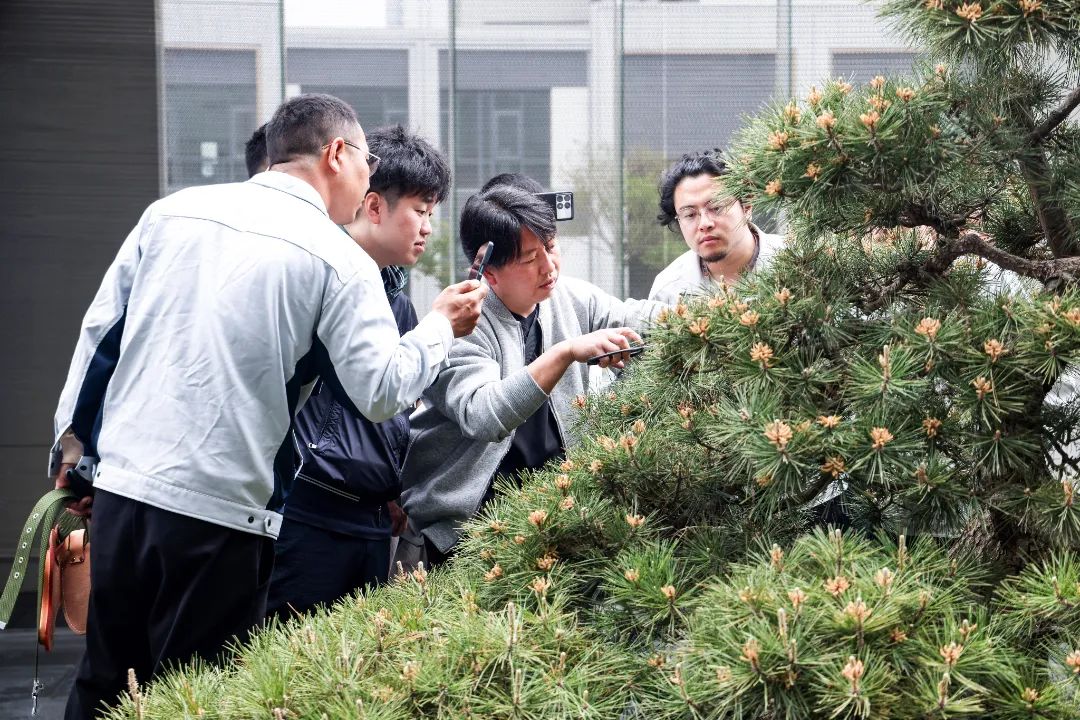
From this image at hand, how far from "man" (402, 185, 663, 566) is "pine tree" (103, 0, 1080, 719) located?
0.47m

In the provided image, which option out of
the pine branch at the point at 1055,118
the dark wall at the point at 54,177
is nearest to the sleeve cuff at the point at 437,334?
the pine branch at the point at 1055,118

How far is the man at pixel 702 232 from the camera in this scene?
87.5 inches

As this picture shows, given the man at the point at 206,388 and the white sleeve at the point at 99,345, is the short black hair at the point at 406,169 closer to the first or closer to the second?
the man at the point at 206,388

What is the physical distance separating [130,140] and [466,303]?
2403mm

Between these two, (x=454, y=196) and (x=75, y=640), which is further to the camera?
(x=454, y=196)

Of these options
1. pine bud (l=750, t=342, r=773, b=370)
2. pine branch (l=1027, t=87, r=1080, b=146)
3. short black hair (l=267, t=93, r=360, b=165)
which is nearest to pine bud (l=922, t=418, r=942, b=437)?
pine bud (l=750, t=342, r=773, b=370)

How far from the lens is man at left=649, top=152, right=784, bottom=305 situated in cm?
222

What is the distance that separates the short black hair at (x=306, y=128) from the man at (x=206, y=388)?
0.10 metres

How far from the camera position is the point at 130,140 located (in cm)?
370

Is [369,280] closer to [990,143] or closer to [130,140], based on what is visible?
[990,143]

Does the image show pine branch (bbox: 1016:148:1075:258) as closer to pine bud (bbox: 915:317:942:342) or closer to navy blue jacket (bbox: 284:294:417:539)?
pine bud (bbox: 915:317:942:342)

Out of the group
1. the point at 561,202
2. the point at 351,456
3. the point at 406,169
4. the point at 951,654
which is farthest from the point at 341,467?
the point at 951,654

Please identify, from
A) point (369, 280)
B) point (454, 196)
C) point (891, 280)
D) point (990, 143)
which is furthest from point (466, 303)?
point (454, 196)

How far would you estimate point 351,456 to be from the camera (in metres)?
2.00
